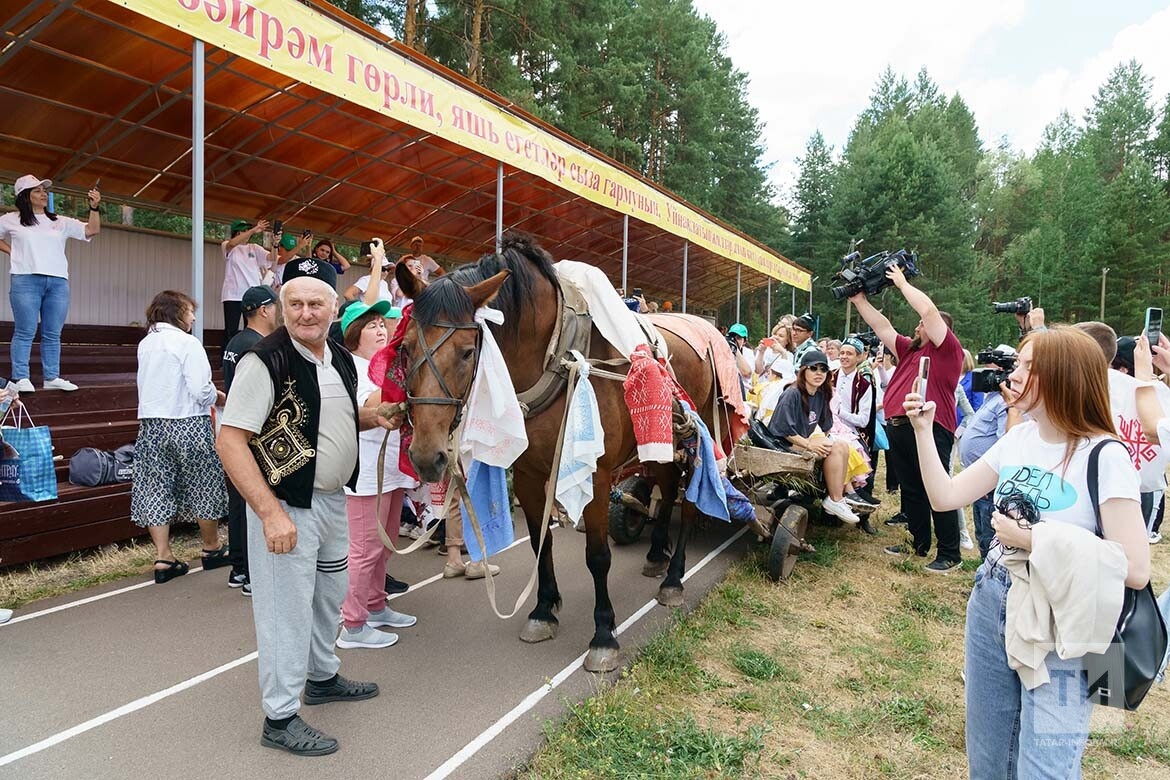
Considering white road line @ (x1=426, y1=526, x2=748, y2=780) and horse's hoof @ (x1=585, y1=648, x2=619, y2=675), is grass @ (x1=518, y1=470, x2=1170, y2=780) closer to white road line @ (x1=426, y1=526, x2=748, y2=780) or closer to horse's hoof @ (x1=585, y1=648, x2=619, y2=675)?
horse's hoof @ (x1=585, y1=648, x2=619, y2=675)

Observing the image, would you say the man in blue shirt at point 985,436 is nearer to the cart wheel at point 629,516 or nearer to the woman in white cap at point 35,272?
the cart wheel at point 629,516

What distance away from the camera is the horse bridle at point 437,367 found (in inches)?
103

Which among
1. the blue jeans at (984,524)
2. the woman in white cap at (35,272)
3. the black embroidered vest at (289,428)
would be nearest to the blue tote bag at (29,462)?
the woman in white cap at (35,272)

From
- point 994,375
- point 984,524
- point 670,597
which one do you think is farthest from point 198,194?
point 984,524

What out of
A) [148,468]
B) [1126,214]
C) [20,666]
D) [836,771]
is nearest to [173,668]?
[20,666]

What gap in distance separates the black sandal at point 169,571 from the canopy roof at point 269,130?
149 inches

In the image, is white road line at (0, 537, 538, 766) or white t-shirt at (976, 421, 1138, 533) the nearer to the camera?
white t-shirt at (976, 421, 1138, 533)

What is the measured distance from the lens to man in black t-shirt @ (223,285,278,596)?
3938 mm

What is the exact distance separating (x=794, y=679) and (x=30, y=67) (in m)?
8.30

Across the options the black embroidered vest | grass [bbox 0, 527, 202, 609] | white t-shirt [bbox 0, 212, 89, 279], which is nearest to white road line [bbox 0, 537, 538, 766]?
grass [bbox 0, 527, 202, 609]

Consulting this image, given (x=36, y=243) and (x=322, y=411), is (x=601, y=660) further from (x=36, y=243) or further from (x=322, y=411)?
(x=36, y=243)

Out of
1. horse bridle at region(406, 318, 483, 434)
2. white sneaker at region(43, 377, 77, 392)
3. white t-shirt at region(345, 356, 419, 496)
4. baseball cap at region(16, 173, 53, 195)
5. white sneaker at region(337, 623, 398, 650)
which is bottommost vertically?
white sneaker at region(337, 623, 398, 650)

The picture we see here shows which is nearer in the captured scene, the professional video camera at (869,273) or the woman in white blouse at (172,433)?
the professional video camera at (869,273)

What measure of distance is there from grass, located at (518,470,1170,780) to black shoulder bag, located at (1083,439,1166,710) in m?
1.27
